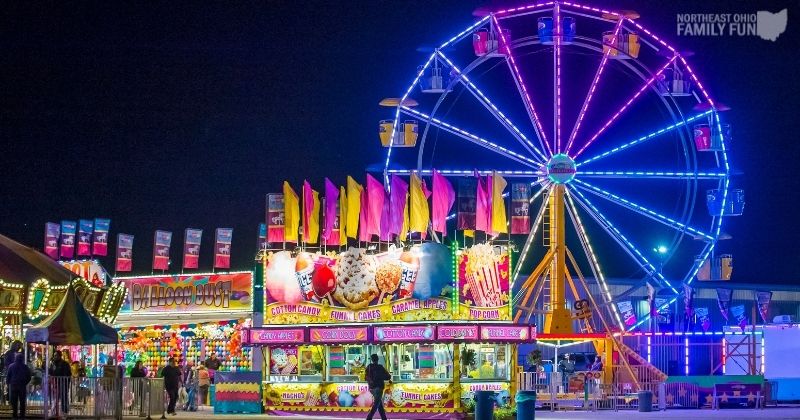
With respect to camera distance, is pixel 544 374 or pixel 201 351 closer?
pixel 544 374

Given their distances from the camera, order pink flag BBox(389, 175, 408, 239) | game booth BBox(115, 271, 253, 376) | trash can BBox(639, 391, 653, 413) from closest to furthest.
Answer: pink flag BBox(389, 175, 408, 239)
trash can BBox(639, 391, 653, 413)
game booth BBox(115, 271, 253, 376)

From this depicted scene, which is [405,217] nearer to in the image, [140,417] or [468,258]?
[468,258]

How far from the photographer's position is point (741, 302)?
60312mm

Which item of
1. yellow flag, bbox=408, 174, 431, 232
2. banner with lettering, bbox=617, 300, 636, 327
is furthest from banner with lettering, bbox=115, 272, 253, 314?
banner with lettering, bbox=617, 300, 636, 327

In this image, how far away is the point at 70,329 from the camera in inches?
1150

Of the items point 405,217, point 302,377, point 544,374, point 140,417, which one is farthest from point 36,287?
point 544,374

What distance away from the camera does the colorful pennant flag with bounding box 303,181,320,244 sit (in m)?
37.2

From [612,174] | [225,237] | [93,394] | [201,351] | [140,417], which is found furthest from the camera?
[225,237]

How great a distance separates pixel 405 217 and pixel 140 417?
29.1 feet

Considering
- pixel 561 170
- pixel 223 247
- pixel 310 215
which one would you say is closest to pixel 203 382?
pixel 310 215

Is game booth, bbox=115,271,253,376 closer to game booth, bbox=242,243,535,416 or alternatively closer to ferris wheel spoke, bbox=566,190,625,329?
game booth, bbox=242,243,535,416

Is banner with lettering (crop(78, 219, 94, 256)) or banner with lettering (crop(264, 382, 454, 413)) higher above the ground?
banner with lettering (crop(78, 219, 94, 256))

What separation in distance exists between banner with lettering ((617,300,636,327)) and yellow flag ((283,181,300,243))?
1584cm

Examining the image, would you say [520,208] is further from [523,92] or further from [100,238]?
[100,238]
